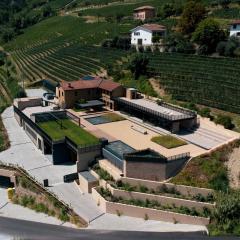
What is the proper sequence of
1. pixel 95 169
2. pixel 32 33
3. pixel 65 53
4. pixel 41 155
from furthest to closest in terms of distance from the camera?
pixel 32 33
pixel 65 53
pixel 41 155
pixel 95 169

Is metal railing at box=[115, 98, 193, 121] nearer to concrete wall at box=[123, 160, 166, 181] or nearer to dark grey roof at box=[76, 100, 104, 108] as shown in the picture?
dark grey roof at box=[76, 100, 104, 108]

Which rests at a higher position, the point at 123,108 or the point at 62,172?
the point at 123,108

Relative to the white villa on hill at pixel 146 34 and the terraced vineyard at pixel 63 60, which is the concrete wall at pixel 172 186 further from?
the white villa on hill at pixel 146 34

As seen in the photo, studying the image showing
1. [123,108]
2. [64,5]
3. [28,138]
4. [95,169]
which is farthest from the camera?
[64,5]

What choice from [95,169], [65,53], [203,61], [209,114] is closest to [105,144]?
[95,169]

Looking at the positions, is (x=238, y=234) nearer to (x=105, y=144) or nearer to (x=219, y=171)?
(x=219, y=171)
